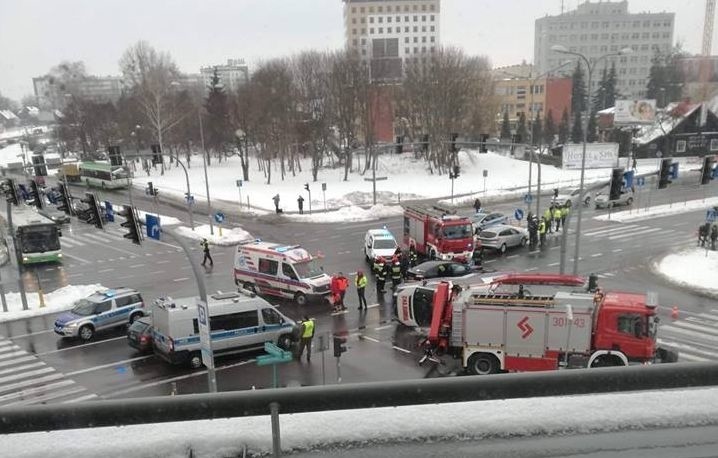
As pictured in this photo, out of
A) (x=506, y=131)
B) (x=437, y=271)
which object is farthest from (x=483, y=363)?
(x=506, y=131)

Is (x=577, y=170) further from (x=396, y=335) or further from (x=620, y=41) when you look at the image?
(x=620, y=41)

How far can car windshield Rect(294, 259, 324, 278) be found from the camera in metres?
23.3

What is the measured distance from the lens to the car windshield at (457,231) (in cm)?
2780

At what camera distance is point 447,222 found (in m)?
27.9

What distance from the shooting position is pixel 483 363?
49.9 feet

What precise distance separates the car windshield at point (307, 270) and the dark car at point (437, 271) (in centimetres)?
419

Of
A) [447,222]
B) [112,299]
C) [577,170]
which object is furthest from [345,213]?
[577,170]

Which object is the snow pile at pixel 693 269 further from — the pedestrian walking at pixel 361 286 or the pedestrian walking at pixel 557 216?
the pedestrian walking at pixel 361 286

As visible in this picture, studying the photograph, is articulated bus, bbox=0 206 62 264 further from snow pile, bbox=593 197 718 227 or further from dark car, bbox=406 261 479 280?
snow pile, bbox=593 197 718 227

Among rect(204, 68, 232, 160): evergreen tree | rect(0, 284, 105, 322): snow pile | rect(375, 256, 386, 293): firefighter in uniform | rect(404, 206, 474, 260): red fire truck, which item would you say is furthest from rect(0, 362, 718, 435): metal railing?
rect(204, 68, 232, 160): evergreen tree

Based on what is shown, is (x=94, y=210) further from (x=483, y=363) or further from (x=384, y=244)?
(x=483, y=363)

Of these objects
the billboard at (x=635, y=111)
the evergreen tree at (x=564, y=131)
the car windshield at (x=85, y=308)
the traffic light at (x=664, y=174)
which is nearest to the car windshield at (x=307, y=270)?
the car windshield at (x=85, y=308)

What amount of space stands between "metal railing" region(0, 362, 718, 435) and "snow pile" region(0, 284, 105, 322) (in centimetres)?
2382

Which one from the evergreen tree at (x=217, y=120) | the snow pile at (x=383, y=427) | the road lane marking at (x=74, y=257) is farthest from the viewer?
the evergreen tree at (x=217, y=120)
